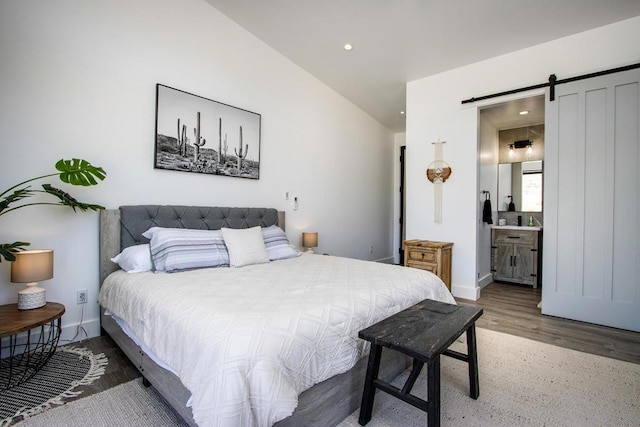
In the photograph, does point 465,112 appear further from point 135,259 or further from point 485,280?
point 135,259

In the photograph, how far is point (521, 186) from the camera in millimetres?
5129

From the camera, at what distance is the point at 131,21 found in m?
2.67

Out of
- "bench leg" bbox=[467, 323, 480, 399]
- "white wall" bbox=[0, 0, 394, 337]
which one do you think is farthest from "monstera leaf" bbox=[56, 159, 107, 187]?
"bench leg" bbox=[467, 323, 480, 399]

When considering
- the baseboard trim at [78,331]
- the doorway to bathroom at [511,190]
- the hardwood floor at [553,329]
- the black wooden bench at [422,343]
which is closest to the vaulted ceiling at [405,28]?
the doorway to bathroom at [511,190]

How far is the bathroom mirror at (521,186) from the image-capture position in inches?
196

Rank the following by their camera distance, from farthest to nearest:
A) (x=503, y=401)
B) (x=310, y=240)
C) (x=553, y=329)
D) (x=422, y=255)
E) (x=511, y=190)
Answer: (x=511, y=190), (x=310, y=240), (x=422, y=255), (x=553, y=329), (x=503, y=401)

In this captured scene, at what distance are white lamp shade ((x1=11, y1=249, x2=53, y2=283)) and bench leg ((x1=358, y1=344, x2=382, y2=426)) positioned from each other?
7.09ft

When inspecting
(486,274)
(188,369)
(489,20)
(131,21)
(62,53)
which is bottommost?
(486,274)

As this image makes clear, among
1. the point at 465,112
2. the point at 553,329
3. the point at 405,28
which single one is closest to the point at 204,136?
the point at 405,28

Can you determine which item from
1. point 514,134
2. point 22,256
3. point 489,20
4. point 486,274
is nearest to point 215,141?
point 22,256

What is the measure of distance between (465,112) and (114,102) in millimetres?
3926

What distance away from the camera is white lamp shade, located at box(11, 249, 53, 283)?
6.28 ft

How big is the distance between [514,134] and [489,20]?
2.80 metres

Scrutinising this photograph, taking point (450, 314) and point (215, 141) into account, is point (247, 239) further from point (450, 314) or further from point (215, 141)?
point (450, 314)
